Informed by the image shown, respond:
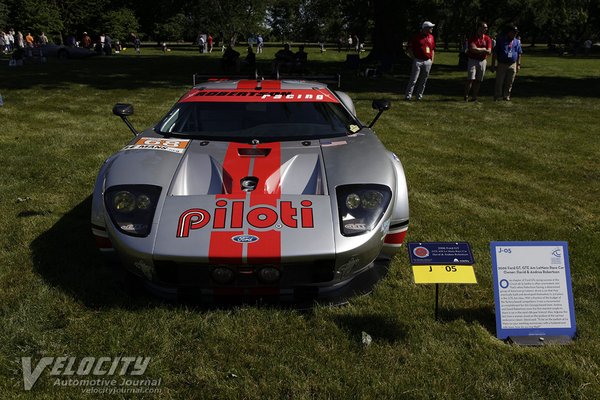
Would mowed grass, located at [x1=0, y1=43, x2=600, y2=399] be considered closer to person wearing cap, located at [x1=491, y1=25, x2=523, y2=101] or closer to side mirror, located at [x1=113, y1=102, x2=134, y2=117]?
side mirror, located at [x1=113, y1=102, x2=134, y2=117]

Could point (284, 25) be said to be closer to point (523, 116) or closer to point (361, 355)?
point (523, 116)

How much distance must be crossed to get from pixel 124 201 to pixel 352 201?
1320 millimetres

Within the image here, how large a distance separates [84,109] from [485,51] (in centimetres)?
815

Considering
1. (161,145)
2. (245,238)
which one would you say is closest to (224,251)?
(245,238)

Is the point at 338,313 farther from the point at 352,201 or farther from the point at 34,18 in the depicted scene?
the point at 34,18

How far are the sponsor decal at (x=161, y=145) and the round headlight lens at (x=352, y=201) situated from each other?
1240 mm

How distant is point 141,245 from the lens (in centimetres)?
251

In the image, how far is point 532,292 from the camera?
96.3 inches

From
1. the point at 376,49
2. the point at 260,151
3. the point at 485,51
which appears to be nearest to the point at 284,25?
the point at 376,49

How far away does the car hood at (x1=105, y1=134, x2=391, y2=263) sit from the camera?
7.98 feet

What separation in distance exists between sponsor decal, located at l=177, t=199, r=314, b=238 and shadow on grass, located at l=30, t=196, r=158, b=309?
1.86 ft

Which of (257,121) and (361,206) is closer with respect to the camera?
(361,206)

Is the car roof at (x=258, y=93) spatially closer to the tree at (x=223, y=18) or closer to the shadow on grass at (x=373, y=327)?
the shadow on grass at (x=373, y=327)

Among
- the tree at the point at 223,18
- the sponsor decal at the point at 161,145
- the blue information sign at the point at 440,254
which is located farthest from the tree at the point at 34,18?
the blue information sign at the point at 440,254
